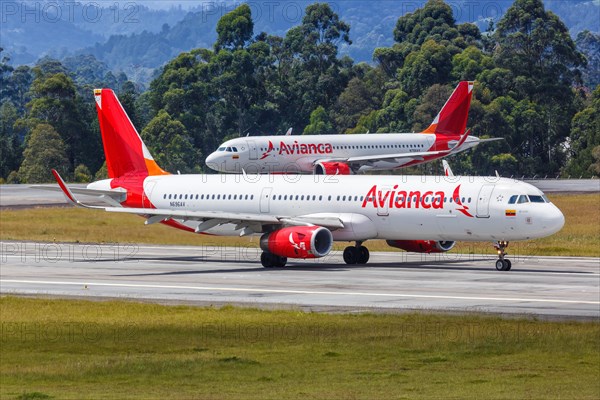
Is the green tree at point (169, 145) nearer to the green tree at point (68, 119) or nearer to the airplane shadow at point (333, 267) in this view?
the green tree at point (68, 119)

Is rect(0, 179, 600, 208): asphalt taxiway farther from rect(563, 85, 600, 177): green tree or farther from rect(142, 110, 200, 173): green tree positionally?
rect(142, 110, 200, 173): green tree

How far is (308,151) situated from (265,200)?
43.3 m

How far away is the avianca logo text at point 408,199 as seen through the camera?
164 feet

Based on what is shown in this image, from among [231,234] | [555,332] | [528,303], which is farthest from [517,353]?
[231,234]

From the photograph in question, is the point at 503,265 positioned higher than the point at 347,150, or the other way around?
the point at 347,150

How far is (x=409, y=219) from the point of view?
50.7 meters

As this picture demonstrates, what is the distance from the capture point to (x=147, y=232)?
232 feet

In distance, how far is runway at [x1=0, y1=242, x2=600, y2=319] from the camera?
3900 centimetres

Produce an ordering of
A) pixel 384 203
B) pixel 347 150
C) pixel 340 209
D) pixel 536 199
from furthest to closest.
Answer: pixel 347 150 < pixel 340 209 < pixel 384 203 < pixel 536 199

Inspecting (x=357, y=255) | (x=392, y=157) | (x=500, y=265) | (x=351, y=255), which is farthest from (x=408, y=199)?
(x=392, y=157)

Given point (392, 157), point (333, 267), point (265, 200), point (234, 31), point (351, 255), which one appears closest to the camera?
point (333, 267)

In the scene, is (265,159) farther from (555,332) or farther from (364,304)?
(555,332)

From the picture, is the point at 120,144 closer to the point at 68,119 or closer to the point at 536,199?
the point at 536,199

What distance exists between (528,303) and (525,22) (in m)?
112
